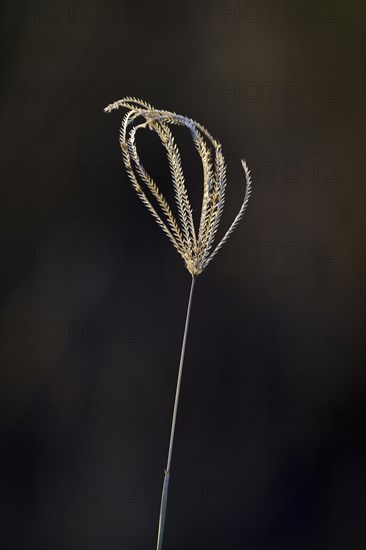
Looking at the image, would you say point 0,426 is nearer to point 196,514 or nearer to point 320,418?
point 196,514

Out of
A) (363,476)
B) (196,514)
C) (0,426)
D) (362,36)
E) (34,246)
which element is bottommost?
(196,514)

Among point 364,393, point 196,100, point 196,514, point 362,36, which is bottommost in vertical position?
point 196,514

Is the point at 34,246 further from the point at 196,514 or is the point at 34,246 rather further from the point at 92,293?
the point at 196,514

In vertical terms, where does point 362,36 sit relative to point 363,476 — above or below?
above

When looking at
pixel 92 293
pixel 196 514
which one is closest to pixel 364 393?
pixel 196 514

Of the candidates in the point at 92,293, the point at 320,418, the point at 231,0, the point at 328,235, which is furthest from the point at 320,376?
the point at 231,0

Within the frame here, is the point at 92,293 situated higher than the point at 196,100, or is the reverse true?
the point at 196,100
